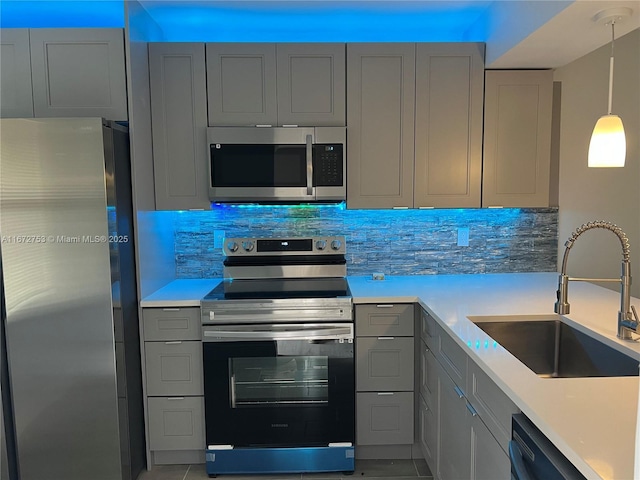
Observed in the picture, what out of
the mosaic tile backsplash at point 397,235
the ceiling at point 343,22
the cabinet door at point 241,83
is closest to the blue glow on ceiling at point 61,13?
the ceiling at point 343,22

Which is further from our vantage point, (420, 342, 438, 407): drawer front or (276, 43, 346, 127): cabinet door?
(276, 43, 346, 127): cabinet door

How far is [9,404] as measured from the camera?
82.6 inches

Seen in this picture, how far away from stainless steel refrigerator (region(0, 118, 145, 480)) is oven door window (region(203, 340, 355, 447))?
469mm

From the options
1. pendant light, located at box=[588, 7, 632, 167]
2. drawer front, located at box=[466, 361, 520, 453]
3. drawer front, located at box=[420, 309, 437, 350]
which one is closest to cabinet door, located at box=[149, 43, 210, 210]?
drawer front, located at box=[420, 309, 437, 350]

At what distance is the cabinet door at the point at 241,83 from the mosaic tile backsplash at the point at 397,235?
0.60 meters

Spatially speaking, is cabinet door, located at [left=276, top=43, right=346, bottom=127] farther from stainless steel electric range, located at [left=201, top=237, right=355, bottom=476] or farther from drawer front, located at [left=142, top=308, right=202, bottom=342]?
drawer front, located at [left=142, top=308, right=202, bottom=342]

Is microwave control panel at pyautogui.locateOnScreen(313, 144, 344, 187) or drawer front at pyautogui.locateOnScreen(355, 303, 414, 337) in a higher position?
microwave control panel at pyautogui.locateOnScreen(313, 144, 344, 187)

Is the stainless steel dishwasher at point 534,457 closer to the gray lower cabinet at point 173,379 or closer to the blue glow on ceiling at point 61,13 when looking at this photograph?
the gray lower cabinet at point 173,379

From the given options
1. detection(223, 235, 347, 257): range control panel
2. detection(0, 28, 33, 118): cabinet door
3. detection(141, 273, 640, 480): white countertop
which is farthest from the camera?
detection(223, 235, 347, 257): range control panel

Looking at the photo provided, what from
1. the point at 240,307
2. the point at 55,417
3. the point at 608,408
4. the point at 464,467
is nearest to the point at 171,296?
the point at 240,307

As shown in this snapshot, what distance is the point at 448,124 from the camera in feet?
8.54

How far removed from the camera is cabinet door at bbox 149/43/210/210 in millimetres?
2529

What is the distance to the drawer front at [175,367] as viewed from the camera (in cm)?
239

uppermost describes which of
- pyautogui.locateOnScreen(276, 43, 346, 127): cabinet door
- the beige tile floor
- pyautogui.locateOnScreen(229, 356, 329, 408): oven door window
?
pyautogui.locateOnScreen(276, 43, 346, 127): cabinet door
